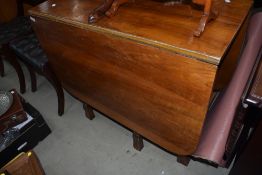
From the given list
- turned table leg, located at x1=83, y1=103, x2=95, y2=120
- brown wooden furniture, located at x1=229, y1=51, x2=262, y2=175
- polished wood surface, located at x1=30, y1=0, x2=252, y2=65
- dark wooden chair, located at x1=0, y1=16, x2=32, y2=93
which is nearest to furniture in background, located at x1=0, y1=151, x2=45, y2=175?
turned table leg, located at x1=83, y1=103, x2=95, y2=120

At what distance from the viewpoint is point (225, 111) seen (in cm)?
111

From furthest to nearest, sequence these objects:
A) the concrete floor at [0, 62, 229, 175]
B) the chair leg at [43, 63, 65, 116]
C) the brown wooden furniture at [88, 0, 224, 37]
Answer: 1. the chair leg at [43, 63, 65, 116]
2. the concrete floor at [0, 62, 229, 175]
3. the brown wooden furniture at [88, 0, 224, 37]

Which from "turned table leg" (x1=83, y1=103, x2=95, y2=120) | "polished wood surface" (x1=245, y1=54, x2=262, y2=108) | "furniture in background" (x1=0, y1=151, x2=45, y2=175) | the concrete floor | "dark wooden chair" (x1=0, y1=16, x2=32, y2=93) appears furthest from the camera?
"dark wooden chair" (x1=0, y1=16, x2=32, y2=93)

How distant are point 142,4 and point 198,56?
49 cm

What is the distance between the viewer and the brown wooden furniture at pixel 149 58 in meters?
0.80

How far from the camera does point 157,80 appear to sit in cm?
92

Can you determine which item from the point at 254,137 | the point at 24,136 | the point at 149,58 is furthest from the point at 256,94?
the point at 24,136

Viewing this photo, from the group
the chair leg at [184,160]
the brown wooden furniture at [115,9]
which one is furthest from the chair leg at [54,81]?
the chair leg at [184,160]

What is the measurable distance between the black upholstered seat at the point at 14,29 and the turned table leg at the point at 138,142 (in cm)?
122

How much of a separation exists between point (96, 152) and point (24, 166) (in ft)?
1.43

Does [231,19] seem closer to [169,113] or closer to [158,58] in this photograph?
[158,58]

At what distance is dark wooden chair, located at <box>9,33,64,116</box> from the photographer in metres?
1.51

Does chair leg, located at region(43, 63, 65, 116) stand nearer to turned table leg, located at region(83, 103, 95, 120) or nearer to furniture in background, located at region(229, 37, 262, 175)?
turned table leg, located at region(83, 103, 95, 120)

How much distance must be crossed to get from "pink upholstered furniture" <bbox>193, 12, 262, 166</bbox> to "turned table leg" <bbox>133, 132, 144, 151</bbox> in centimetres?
42
